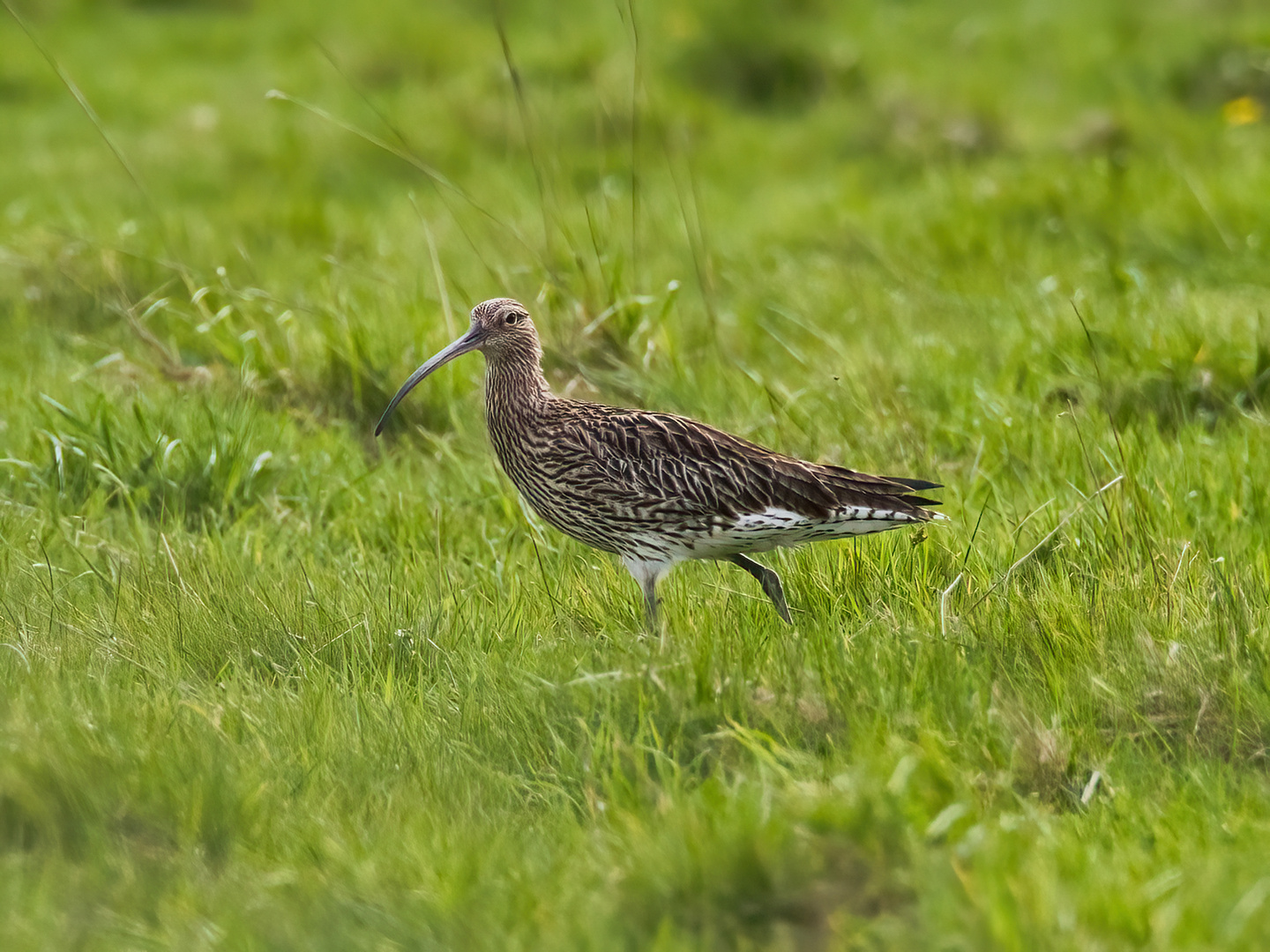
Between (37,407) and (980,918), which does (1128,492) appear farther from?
(37,407)

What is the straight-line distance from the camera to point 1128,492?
14.2 ft

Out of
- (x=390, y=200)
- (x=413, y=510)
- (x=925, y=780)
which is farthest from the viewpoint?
(x=390, y=200)

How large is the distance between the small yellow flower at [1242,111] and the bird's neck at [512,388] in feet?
22.8

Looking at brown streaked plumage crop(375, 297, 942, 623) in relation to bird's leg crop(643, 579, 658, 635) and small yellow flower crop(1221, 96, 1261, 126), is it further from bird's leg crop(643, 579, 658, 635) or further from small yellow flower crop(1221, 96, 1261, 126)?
small yellow flower crop(1221, 96, 1261, 126)

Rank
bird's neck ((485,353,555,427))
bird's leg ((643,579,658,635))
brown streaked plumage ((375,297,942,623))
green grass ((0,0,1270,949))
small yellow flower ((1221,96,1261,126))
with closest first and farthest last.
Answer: green grass ((0,0,1270,949)) < bird's leg ((643,579,658,635)) < brown streaked plumage ((375,297,942,623)) < bird's neck ((485,353,555,427)) < small yellow flower ((1221,96,1261,126))

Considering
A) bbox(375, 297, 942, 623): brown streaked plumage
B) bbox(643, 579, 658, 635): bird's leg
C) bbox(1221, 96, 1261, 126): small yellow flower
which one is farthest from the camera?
bbox(1221, 96, 1261, 126): small yellow flower

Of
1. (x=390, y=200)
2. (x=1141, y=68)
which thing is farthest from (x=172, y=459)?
(x=1141, y=68)

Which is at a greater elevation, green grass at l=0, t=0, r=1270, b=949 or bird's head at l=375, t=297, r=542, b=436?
bird's head at l=375, t=297, r=542, b=436

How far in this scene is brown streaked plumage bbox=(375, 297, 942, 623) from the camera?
4035 mm

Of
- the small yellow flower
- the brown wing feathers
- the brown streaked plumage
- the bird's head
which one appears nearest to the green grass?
the small yellow flower

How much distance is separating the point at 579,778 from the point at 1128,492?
2.15 m

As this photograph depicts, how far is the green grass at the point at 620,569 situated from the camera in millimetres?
2664

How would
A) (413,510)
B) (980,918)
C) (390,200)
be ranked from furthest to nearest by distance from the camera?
(390,200), (413,510), (980,918)

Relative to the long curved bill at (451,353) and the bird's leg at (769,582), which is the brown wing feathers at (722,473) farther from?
the long curved bill at (451,353)
